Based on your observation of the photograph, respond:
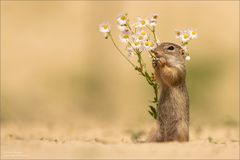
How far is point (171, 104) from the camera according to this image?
32.3 ft

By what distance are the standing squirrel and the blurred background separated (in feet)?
13.7

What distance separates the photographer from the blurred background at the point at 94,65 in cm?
1680

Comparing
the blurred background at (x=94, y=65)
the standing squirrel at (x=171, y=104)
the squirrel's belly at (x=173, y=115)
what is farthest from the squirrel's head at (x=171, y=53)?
the blurred background at (x=94, y=65)

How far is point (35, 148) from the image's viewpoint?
29.7 ft

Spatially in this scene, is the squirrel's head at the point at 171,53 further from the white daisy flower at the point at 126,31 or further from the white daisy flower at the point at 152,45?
the white daisy flower at the point at 126,31

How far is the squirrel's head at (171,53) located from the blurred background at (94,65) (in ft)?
13.3

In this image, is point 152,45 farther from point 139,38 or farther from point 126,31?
point 126,31

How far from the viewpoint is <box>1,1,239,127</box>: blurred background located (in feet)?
55.1

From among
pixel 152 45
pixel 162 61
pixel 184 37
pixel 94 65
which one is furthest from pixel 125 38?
pixel 94 65

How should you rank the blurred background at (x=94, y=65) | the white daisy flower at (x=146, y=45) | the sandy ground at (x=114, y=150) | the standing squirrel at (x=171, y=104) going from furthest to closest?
the blurred background at (x=94, y=65) → the white daisy flower at (x=146, y=45) → the standing squirrel at (x=171, y=104) → the sandy ground at (x=114, y=150)

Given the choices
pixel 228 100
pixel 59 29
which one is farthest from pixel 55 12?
pixel 228 100

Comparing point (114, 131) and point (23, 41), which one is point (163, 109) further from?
point (23, 41)

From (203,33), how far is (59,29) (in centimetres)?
371

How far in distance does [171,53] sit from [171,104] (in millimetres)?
570
